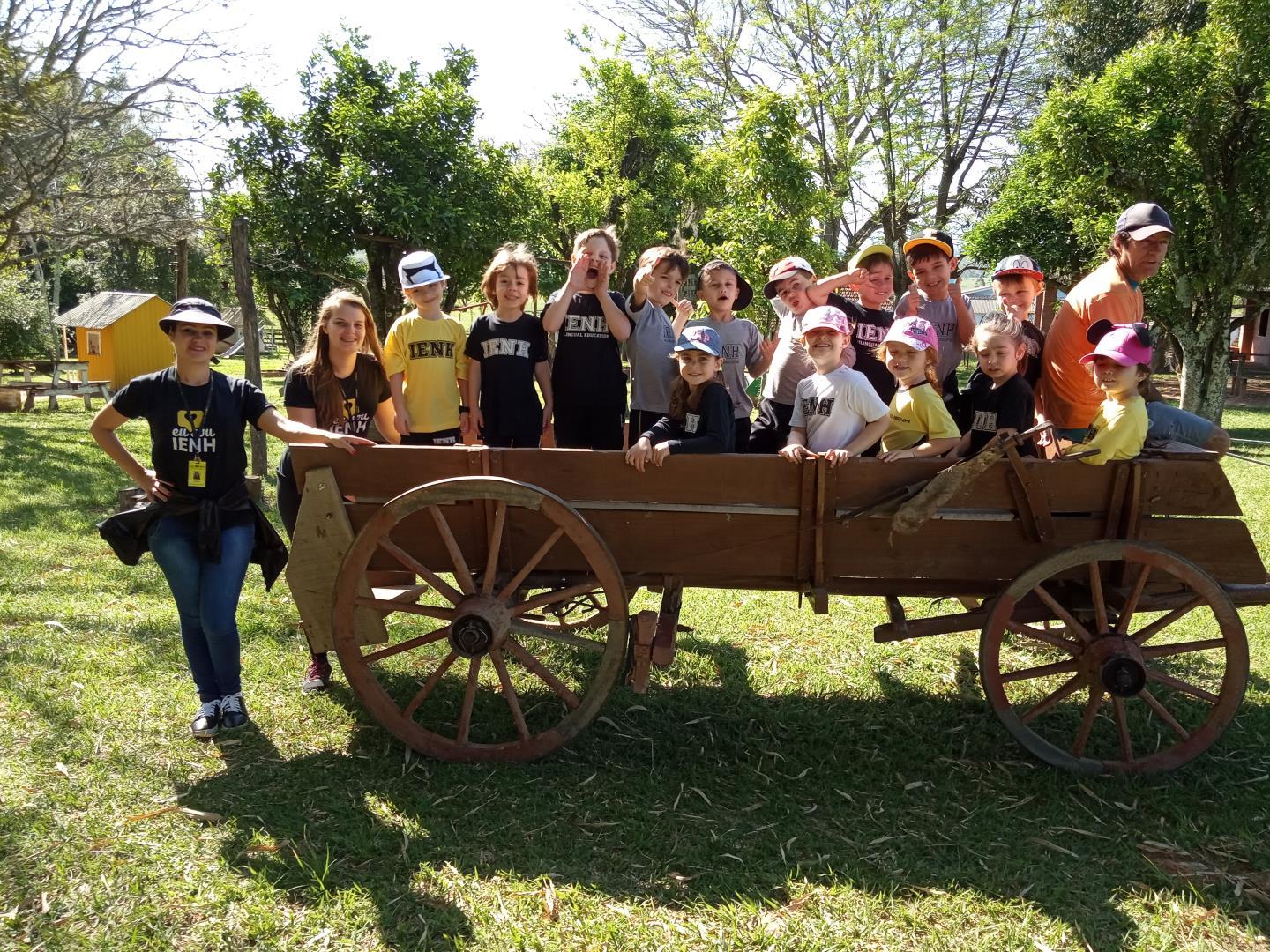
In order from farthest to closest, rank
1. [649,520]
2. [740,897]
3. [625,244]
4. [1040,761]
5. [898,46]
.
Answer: [898,46] < [625,244] < [1040,761] < [649,520] < [740,897]

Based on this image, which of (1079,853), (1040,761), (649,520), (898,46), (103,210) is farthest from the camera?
(898,46)

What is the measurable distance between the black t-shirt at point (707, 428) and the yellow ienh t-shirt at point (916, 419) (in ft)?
2.11

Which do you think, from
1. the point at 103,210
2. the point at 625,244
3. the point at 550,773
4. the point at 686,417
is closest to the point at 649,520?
the point at 686,417

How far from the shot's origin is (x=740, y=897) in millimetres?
2809

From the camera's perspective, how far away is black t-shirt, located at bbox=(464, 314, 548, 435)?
415 cm

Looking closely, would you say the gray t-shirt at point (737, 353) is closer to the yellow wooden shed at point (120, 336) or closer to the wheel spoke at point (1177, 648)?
the wheel spoke at point (1177, 648)

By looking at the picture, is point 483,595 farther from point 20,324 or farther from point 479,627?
point 20,324

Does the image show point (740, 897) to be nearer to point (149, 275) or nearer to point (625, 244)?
point (625, 244)

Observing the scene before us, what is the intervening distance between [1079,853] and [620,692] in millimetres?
1975

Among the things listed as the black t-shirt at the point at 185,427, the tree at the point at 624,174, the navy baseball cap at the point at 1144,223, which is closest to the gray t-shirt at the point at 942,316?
the navy baseball cap at the point at 1144,223

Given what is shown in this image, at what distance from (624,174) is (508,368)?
16.6 m

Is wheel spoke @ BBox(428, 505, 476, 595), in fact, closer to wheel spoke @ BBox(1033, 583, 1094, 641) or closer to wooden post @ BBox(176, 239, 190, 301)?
wheel spoke @ BBox(1033, 583, 1094, 641)

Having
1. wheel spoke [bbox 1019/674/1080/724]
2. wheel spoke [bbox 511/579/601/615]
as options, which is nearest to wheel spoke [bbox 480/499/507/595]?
wheel spoke [bbox 511/579/601/615]

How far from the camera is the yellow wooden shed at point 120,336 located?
24.7m
